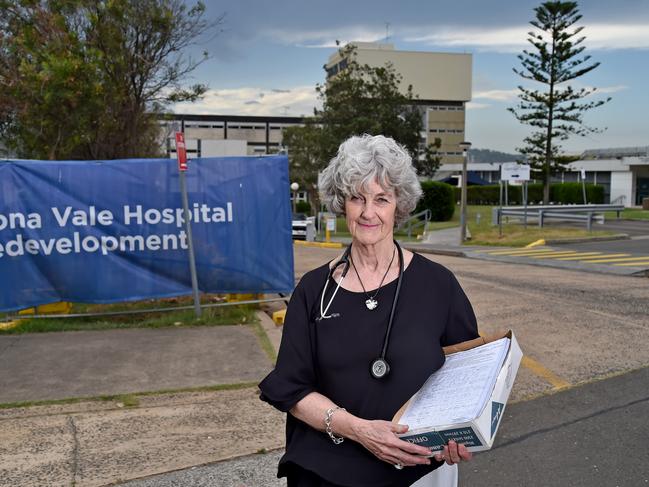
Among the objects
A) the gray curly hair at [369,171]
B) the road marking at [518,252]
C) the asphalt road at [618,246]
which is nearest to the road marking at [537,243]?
the asphalt road at [618,246]

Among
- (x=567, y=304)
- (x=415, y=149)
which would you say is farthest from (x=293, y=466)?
(x=415, y=149)

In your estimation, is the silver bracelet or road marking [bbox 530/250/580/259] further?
road marking [bbox 530/250/580/259]

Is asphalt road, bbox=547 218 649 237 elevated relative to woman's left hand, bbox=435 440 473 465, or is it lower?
lower

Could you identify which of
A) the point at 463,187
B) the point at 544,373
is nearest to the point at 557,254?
the point at 463,187

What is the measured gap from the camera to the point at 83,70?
1423 centimetres

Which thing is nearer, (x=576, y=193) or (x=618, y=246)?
(x=618, y=246)

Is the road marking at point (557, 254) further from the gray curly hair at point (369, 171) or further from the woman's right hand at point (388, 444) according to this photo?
the woman's right hand at point (388, 444)

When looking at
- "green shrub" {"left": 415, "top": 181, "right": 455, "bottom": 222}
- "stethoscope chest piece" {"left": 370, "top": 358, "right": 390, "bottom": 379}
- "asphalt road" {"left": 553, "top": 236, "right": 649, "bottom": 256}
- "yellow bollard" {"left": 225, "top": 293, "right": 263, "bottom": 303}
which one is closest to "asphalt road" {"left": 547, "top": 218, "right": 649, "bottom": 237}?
"asphalt road" {"left": 553, "top": 236, "right": 649, "bottom": 256}

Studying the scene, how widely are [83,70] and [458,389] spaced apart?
14.1 meters

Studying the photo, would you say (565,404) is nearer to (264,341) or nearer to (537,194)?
(264,341)

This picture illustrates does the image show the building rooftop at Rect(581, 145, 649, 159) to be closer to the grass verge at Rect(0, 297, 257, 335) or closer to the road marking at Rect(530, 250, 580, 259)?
the road marking at Rect(530, 250, 580, 259)

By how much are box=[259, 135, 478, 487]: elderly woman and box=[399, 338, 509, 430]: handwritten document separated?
2.0 inches

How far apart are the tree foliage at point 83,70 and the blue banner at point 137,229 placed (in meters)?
7.18

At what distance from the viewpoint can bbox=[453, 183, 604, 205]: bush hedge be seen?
1941 inches
